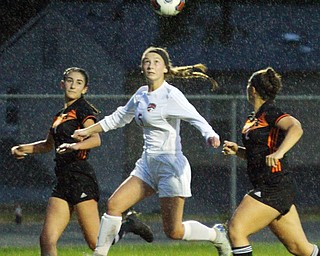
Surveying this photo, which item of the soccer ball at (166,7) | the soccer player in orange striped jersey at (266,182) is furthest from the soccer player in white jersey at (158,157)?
the soccer ball at (166,7)

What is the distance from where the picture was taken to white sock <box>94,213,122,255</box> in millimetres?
10914

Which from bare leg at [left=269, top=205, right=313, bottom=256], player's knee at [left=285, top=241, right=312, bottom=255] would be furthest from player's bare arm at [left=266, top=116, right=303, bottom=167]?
player's knee at [left=285, top=241, right=312, bottom=255]

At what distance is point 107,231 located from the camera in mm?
10945

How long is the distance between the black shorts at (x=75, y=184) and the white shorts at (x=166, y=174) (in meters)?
0.45

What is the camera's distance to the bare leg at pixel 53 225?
10.9 m

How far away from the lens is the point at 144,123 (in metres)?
10.9

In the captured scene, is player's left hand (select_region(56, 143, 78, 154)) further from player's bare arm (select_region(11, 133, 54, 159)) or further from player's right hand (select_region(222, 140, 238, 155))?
player's right hand (select_region(222, 140, 238, 155))

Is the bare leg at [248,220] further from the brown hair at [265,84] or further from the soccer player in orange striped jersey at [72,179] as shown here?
the soccer player in orange striped jersey at [72,179]

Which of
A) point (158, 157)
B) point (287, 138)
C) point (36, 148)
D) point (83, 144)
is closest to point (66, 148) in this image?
point (83, 144)

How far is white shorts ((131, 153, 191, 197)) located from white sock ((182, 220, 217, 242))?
40 centimetres

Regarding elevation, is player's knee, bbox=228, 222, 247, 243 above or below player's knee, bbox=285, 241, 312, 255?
above

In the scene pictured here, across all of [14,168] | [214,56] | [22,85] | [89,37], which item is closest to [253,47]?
[214,56]

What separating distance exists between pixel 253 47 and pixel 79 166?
111ft

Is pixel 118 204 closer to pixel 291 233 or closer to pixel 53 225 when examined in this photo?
pixel 53 225
